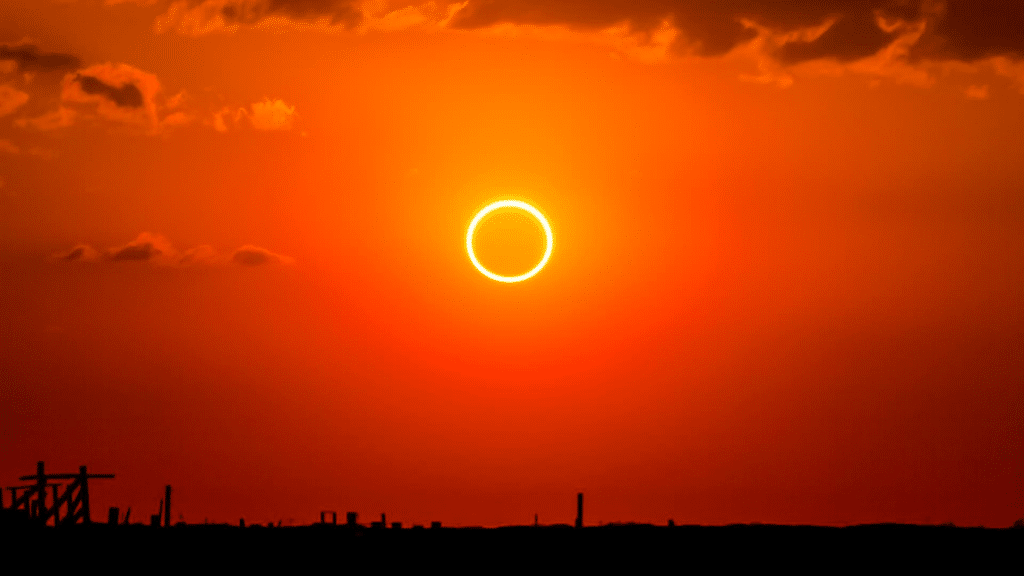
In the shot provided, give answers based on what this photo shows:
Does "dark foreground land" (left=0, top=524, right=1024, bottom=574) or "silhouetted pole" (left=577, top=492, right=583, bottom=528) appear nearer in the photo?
"dark foreground land" (left=0, top=524, right=1024, bottom=574)

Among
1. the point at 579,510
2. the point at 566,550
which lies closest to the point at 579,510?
the point at 579,510

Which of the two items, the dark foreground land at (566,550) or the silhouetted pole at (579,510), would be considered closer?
the dark foreground land at (566,550)

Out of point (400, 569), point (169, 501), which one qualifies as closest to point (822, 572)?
point (400, 569)

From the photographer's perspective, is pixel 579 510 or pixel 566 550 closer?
pixel 566 550

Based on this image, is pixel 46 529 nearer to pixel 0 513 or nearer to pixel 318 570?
pixel 0 513

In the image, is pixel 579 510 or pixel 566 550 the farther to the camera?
pixel 579 510

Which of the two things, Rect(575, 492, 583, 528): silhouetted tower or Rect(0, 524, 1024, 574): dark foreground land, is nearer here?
Rect(0, 524, 1024, 574): dark foreground land

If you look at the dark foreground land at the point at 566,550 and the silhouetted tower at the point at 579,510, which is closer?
the dark foreground land at the point at 566,550

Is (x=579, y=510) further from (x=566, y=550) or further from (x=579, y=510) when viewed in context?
(x=566, y=550)
